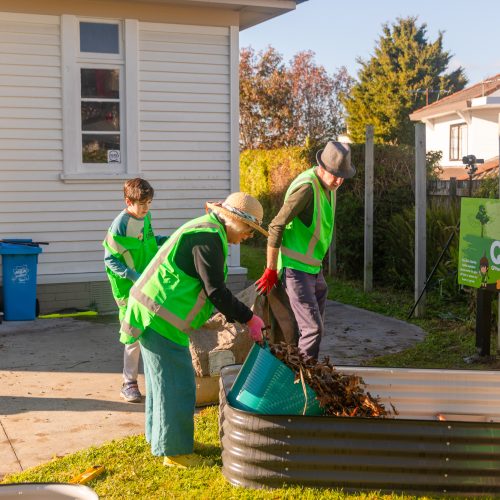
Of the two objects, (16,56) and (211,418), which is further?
(16,56)

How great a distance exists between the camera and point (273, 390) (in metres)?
4.57

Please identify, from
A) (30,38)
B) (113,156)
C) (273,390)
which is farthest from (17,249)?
(273,390)

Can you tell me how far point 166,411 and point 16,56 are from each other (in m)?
6.74

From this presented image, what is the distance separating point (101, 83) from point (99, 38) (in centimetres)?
56

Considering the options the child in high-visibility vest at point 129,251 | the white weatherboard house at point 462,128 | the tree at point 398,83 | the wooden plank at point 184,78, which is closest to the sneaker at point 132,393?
the child in high-visibility vest at point 129,251

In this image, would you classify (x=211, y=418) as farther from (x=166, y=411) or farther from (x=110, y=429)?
(x=166, y=411)

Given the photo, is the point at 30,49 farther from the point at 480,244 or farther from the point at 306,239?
the point at 480,244

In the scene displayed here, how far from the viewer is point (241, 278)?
11469 millimetres

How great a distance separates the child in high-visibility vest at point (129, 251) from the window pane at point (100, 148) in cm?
458

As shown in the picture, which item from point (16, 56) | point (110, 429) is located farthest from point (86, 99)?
point (110, 429)

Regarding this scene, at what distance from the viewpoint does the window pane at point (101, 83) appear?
10.8 metres

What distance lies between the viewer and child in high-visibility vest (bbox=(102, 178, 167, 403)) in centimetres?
629

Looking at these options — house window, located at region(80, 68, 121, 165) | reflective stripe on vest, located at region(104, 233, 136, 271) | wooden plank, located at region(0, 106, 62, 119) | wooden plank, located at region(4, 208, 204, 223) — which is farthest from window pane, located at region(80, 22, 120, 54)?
reflective stripe on vest, located at region(104, 233, 136, 271)

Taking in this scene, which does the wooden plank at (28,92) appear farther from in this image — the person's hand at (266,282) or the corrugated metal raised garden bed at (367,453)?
the corrugated metal raised garden bed at (367,453)
